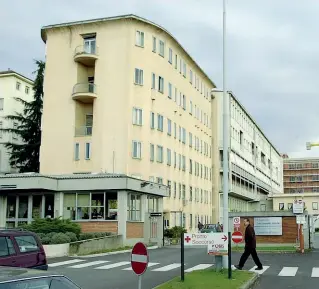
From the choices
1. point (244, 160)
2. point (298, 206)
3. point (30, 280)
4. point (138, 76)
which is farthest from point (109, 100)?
point (244, 160)

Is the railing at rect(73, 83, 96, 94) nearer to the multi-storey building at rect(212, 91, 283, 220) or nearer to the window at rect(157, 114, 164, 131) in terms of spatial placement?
the window at rect(157, 114, 164, 131)

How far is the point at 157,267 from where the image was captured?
20.3 m

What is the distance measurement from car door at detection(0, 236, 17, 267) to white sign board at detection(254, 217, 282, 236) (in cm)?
2258

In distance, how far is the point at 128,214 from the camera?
3569cm

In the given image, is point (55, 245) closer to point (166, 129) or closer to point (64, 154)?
point (64, 154)

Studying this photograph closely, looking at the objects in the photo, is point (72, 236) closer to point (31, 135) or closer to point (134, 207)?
point (134, 207)

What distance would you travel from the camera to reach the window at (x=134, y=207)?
35938 millimetres

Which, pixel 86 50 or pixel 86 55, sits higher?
pixel 86 50

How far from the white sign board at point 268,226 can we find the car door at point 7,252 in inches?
889

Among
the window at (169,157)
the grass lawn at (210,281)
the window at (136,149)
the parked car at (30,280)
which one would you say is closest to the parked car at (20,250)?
the grass lawn at (210,281)

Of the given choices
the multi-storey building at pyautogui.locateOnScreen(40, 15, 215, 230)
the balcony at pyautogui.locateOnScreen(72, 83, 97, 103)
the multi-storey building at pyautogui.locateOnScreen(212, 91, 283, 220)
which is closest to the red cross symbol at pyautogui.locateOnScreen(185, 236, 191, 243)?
the multi-storey building at pyautogui.locateOnScreen(40, 15, 215, 230)

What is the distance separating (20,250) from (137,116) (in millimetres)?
38279

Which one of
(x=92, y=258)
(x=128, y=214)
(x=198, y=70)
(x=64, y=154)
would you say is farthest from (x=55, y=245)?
(x=198, y=70)

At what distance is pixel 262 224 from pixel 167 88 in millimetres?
27365
